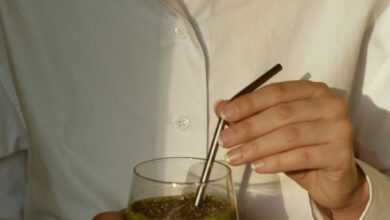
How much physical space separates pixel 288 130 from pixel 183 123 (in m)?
0.21

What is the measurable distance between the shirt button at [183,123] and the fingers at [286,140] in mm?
190

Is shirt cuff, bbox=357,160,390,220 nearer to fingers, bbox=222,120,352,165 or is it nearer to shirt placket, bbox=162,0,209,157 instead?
fingers, bbox=222,120,352,165

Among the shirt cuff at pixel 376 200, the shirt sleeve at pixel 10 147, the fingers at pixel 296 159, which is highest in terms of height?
the fingers at pixel 296 159

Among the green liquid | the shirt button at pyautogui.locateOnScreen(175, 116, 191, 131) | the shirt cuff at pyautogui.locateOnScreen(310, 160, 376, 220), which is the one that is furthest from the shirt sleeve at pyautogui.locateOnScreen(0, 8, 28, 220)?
the shirt cuff at pyautogui.locateOnScreen(310, 160, 376, 220)

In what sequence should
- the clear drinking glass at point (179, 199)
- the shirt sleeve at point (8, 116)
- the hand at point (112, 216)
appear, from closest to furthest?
1. the clear drinking glass at point (179, 199)
2. the hand at point (112, 216)
3. the shirt sleeve at point (8, 116)

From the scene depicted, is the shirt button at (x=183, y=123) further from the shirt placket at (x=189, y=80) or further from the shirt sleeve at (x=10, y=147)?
the shirt sleeve at (x=10, y=147)

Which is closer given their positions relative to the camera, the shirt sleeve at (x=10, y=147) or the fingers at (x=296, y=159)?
the fingers at (x=296, y=159)

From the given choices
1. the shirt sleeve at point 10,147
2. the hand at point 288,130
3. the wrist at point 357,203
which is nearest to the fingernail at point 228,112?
the hand at point 288,130

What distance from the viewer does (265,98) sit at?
1.68 ft

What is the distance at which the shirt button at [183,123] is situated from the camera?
27.2 inches

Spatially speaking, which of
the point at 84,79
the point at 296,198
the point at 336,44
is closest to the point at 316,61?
the point at 336,44

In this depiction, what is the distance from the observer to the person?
0.65 m

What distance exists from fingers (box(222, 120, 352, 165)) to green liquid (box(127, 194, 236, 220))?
1.5 inches

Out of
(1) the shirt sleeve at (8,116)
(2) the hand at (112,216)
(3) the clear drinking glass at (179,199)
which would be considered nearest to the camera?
(3) the clear drinking glass at (179,199)
